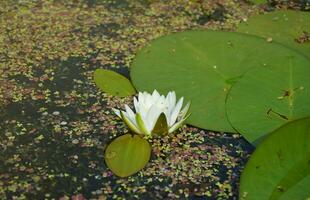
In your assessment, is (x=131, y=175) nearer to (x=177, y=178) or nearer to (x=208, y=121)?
(x=177, y=178)

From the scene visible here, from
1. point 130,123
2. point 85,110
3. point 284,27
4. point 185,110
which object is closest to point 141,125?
A: point 130,123

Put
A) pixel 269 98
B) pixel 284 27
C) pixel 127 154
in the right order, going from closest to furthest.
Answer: pixel 127 154
pixel 269 98
pixel 284 27

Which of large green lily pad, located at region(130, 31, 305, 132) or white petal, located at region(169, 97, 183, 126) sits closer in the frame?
white petal, located at region(169, 97, 183, 126)

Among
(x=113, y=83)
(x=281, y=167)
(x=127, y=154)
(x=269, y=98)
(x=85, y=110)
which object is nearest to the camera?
(x=281, y=167)

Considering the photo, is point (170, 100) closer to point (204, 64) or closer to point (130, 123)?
point (130, 123)

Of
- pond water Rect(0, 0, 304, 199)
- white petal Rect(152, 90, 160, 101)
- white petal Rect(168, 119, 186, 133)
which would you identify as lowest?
pond water Rect(0, 0, 304, 199)

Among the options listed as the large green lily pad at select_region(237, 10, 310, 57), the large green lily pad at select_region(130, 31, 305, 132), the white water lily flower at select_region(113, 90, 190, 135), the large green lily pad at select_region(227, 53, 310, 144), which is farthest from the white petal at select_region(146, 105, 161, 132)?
the large green lily pad at select_region(237, 10, 310, 57)

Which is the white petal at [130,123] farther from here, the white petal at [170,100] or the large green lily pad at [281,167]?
the large green lily pad at [281,167]

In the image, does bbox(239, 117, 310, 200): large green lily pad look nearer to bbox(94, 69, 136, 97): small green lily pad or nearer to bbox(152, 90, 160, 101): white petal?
bbox(152, 90, 160, 101): white petal

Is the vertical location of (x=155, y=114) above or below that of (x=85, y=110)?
above
